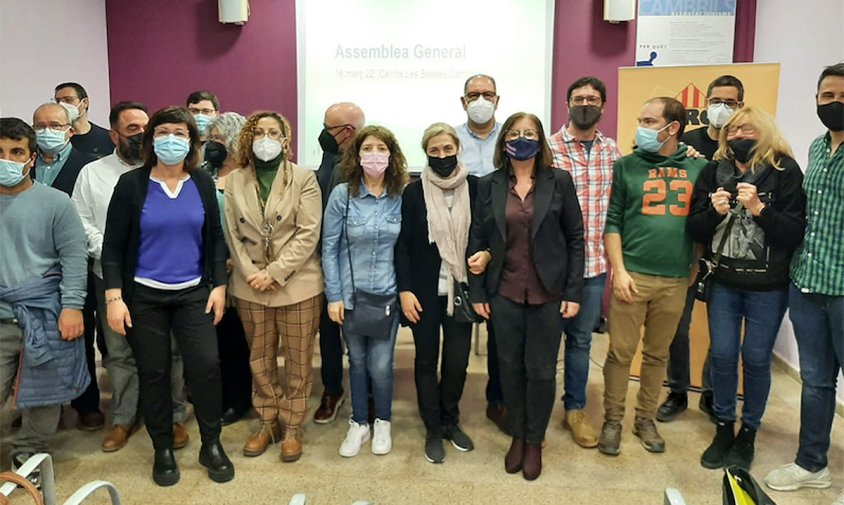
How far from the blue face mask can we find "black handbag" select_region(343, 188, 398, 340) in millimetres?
735

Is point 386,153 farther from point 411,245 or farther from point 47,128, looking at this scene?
point 47,128

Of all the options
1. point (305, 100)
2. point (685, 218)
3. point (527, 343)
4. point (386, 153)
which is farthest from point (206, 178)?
point (305, 100)

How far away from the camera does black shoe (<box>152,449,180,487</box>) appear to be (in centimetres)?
272

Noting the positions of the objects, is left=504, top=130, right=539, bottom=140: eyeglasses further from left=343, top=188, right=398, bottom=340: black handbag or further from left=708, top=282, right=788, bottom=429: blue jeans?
left=708, top=282, right=788, bottom=429: blue jeans

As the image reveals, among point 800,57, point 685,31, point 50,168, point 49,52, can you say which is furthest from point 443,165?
point 49,52

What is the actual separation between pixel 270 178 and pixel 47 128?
1283mm

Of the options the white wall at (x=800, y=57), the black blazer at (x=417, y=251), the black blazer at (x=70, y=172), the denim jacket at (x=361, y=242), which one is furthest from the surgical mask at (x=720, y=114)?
the black blazer at (x=70, y=172)

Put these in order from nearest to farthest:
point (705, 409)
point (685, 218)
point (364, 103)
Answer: point (685, 218) < point (705, 409) < point (364, 103)

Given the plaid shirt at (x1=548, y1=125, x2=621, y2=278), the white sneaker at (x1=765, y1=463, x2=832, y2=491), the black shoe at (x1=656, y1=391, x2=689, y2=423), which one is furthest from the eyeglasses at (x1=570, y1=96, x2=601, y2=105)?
the white sneaker at (x1=765, y1=463, x2=832, y2=491)

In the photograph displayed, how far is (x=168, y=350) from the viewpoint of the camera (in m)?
2.69

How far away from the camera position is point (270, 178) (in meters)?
2.79

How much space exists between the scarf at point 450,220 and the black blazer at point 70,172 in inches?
70.6

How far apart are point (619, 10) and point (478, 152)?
250 centimetres

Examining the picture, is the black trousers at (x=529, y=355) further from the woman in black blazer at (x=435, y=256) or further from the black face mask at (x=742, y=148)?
the black face mask at (x=742, y=148)
